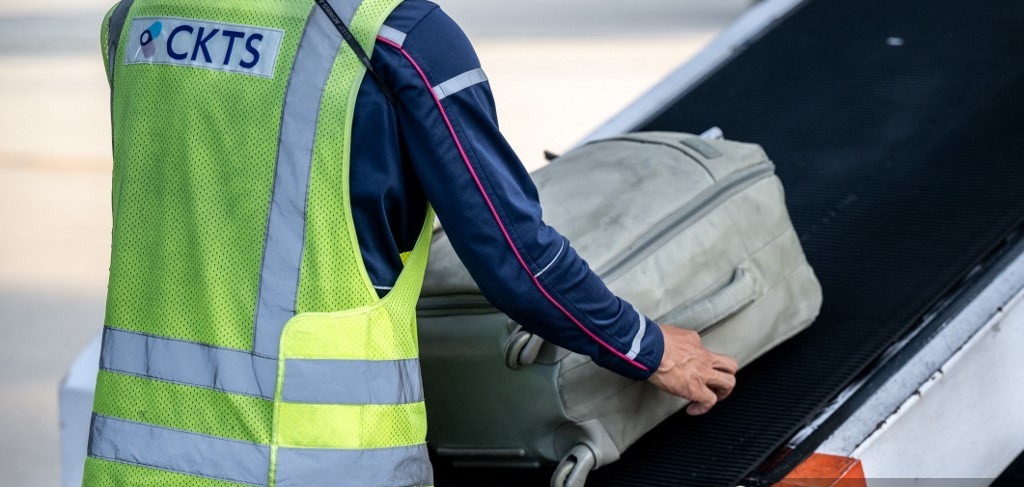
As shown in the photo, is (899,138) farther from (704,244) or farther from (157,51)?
(157,51)

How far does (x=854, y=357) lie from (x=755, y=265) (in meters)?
0.21

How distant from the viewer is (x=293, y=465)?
4.66 ft

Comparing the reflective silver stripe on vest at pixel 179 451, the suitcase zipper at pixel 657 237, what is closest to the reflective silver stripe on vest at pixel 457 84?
the reflective silver stripe on vest at pixel 179 451

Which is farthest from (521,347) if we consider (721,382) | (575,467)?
(721,382)

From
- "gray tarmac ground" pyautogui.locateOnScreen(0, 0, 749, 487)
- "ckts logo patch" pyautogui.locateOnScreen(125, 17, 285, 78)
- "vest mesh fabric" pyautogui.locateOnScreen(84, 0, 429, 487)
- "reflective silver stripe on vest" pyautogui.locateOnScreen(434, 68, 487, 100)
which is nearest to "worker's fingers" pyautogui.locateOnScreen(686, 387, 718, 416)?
"vest mesh fabric" pyautogui.locateOnScreen(84, 0, 429, 487)

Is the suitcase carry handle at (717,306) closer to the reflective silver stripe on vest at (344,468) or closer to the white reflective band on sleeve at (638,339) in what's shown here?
the white reflective band on sleeve at (638,339)

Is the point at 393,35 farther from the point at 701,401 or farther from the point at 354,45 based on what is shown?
the point at 701,401

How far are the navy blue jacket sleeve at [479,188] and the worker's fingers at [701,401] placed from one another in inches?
12.8

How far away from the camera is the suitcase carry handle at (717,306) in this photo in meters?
1.97

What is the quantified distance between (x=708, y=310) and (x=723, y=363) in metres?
0.10

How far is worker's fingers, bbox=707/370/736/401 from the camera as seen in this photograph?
189 centimetres

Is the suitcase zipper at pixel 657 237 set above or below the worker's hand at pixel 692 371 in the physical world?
above

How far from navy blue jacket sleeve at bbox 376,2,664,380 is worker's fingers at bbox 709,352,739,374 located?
37 cm

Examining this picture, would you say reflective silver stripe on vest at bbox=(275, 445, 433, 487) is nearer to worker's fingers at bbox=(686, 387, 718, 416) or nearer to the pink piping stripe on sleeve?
the pink piping stripe on sleeve
